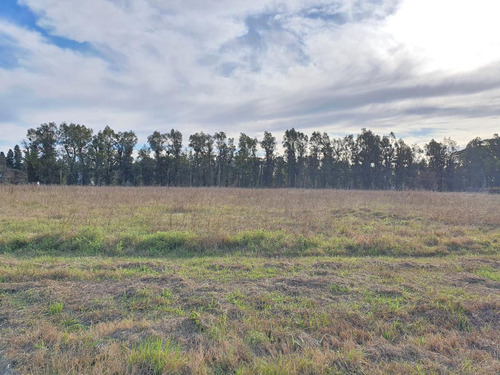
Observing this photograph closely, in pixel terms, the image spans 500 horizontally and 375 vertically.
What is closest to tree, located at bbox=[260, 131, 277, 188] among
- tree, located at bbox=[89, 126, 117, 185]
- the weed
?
tree, located at bbox=[89, 126, 117, 185]

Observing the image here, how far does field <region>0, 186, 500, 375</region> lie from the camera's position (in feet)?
8.73

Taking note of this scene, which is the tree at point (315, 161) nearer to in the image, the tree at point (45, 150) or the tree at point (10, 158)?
the tree at point (45, 150)

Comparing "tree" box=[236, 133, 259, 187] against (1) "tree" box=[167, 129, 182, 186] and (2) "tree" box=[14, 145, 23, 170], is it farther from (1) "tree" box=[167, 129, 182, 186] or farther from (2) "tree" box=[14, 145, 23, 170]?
(2) "tree" box=[14, 145, 23, 170]

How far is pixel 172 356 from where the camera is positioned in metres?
2.66

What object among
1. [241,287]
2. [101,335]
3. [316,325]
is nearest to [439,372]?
[316,325]

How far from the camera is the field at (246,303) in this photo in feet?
8.73

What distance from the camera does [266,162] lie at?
6744cm

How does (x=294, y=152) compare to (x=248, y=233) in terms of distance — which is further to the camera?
(x=294, y=152)

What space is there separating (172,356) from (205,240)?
4568mm

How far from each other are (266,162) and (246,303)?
64200 millimetres

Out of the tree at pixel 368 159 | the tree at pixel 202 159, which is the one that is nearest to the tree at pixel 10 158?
the tree at pixel 202 159

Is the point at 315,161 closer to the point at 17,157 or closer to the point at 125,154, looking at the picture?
the point at 125,154

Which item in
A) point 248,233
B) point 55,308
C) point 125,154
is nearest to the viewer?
point 55,308

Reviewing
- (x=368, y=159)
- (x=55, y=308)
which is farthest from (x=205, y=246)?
(x=368, y=159)
